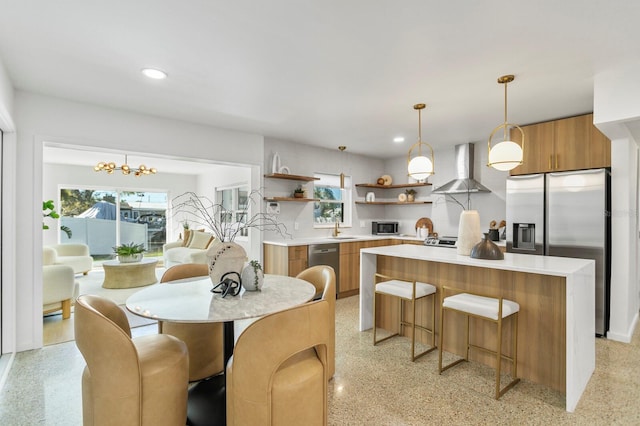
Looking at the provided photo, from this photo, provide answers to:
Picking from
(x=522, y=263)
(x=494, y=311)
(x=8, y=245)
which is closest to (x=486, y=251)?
(x=522, y=263)

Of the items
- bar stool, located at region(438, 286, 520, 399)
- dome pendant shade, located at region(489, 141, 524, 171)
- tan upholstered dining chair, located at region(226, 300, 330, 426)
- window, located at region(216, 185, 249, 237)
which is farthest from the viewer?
window, located at region(216, 185, 249, 237)

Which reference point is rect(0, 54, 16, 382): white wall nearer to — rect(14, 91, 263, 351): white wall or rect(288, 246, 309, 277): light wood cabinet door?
rect(14, 91, 263, 351): white wall

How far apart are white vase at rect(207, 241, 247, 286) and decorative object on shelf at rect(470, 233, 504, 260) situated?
6.22 feet

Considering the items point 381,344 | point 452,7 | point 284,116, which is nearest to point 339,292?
point 381,344

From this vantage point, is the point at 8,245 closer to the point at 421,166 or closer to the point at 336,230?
the point at 421,166

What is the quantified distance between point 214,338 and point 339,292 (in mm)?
2783

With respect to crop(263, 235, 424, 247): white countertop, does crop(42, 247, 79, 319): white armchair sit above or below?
below

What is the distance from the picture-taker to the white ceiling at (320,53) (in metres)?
1.86

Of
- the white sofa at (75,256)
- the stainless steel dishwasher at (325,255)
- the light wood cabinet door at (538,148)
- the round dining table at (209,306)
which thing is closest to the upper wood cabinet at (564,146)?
the light wood cabinet door at (538,148)

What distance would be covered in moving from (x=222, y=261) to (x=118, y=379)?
0.82 metres

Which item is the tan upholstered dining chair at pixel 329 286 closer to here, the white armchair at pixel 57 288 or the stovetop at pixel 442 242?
the stovetop at pixel 442 242

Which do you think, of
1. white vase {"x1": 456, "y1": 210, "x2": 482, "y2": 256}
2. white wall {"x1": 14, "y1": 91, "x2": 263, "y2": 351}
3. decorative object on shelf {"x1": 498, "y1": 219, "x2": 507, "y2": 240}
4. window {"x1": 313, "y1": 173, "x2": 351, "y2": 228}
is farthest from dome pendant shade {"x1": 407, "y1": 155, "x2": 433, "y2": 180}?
white wall {"x1": 14, "y1": 91, "x2": 263, "y2": 351}

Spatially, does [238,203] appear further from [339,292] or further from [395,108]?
[395,108]

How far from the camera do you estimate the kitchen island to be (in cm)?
213
